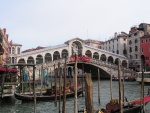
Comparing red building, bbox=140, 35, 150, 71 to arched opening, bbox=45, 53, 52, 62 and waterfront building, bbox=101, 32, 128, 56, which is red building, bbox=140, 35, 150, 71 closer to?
waterfront building, bbox=101, 32, 128, 56

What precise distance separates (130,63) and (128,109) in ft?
86.7

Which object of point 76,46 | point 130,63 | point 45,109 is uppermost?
point 76,46

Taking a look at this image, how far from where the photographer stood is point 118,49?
37375 millimetres

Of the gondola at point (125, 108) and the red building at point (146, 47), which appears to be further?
the red building at point (146, 47)

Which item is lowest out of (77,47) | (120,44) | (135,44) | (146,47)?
(146,47)

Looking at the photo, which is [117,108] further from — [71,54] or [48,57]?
[48,57]

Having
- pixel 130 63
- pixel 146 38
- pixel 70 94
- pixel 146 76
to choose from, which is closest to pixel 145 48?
pixel 146 38

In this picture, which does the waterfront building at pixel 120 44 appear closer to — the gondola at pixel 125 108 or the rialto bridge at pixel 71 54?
the rialto bridge at pixel 71 54

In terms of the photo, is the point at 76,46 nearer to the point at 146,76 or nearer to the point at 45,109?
the point at 146,76

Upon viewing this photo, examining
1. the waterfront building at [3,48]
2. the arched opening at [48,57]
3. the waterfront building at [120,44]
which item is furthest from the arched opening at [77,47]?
the waterfront building at [3,48]

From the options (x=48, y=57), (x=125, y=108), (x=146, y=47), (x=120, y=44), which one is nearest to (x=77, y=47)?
(x=48, y=57)

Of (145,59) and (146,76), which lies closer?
(146,76)

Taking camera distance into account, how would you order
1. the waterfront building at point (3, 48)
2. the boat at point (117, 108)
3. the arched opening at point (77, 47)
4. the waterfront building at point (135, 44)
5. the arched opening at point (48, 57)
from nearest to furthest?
1. the boat at point (117, 108)
2. the waterfront building at point (3, 48)
3. the arched opening at point (48, 57)
4. the arched opening at point (77, 47)
5. the waterfront building at point (135, 44)

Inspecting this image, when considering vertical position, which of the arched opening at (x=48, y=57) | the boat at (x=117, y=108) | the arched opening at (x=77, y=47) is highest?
the arched opening at (x=77, y=47)
